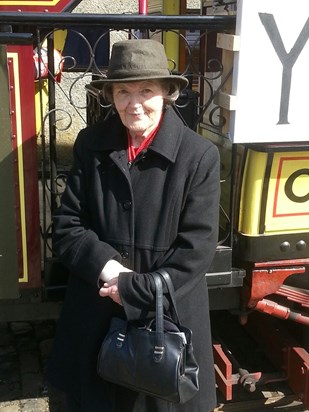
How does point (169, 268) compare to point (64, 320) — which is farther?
point (64, 320)

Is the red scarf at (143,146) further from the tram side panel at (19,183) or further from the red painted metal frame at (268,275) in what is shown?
the red painted metal frame at (268,275)

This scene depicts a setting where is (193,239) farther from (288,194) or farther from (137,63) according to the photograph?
(288,194)

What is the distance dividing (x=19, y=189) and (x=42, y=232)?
28cm

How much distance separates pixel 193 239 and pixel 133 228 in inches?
8.1

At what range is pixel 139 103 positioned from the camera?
2.15 metres

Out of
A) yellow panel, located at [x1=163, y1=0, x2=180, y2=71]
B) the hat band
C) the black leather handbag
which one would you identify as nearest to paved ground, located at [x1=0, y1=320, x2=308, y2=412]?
the black leather handbag

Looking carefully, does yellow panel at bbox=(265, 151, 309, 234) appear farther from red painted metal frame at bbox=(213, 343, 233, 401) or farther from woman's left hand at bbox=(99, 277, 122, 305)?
woman's left hand at bbox=(99, 277, 122, 305)

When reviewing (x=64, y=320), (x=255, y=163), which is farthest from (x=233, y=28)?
(x=64, y=320)

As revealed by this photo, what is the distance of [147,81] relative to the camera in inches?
84.3

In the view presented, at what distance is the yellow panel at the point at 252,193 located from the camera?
2807mm

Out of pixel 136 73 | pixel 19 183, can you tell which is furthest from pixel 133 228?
pixel 19 183

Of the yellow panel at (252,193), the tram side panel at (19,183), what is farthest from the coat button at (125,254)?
the yellow panel at (252,193)

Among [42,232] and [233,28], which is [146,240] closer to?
[42,232]

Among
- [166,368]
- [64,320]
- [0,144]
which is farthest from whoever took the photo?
[0,144]
